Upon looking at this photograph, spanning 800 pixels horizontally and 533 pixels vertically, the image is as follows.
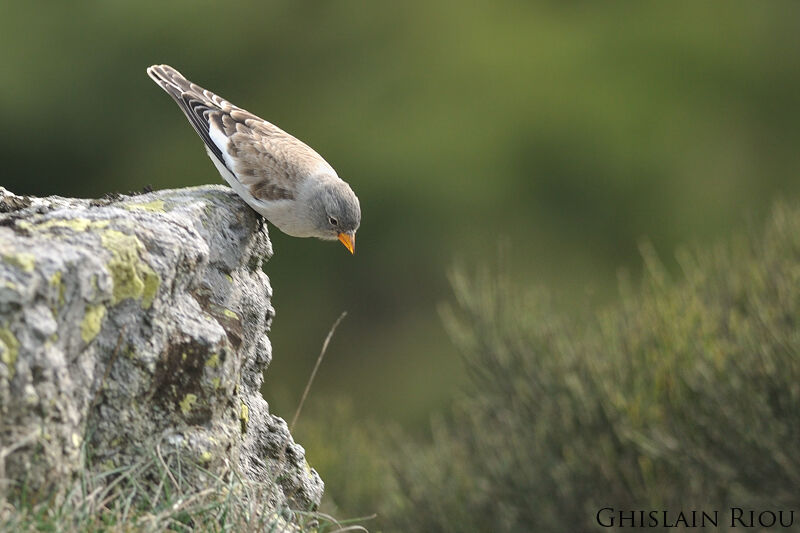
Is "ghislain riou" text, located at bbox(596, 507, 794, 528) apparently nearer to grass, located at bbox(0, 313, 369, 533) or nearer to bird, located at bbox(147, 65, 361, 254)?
bird, located at bbox(147, 65, 361, 254)

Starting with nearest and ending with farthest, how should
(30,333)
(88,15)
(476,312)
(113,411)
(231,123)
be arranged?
(30,333)
(113,411)
(231,123)
(476,312)
(88,15)

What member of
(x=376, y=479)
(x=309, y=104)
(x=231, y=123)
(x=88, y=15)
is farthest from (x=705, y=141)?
(x=231, y=123)

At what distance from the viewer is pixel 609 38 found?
29.3 meters

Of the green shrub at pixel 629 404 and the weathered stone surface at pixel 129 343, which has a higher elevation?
the weathered stone surface at pixel 129 343

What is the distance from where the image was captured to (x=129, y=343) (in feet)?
11.2

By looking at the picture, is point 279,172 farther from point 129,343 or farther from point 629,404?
point 629,404

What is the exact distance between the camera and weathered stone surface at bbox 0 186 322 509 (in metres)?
3.01

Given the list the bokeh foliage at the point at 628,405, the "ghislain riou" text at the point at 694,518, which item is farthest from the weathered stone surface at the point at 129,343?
the "ghislain riou" text at the point at 694,518

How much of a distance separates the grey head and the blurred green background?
13.9m

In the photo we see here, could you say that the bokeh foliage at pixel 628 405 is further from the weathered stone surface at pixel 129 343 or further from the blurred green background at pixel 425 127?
the blurred green background at pixel 425 127

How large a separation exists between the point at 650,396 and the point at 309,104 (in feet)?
60.1

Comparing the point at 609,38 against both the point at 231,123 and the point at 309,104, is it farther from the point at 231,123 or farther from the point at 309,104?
the point at 231,123

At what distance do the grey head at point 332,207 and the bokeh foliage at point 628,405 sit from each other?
4.00 metres

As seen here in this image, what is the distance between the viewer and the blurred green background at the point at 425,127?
23.1m
